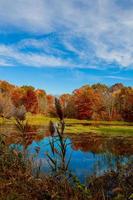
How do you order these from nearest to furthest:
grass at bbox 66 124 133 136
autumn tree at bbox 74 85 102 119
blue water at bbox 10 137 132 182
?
1. blue water at bbox 10 137 132 182
2. grass at bbox 66 124 133 136
3. autumn tree at bbox 74 85 102 119

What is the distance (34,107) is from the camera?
236 feet

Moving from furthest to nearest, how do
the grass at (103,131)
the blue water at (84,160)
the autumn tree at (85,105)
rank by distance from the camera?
the autumn tree at (85,105) < the grass at (103,131) < the blue water at (84,160)

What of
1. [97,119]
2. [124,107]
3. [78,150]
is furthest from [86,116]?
[78,150]

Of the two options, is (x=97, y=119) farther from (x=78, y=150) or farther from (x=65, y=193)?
(x=65, y=193)

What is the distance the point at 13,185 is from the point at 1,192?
51 centimetres

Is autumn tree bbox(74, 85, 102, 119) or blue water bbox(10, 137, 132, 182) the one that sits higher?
autumn tree bbox(74, 85, 102, 119)

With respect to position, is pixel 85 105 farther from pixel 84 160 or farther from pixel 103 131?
pixel 84 160

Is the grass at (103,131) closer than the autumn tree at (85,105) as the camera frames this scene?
Yes

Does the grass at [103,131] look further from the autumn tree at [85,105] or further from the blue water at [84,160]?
the autumn tree at [85,105]

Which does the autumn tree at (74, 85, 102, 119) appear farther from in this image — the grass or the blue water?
the blue water

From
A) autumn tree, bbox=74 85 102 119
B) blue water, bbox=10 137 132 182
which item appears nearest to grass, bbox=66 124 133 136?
blue water, bbox=10 137 132 182

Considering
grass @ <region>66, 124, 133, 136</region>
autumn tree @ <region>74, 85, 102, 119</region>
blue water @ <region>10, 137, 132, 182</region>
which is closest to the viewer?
blue water @ <region>10, 137, 132, 182</region>

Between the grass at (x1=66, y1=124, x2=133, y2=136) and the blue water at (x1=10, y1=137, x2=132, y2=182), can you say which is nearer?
the blue water at (x1=10, y1=137, x2=132, y2=182)

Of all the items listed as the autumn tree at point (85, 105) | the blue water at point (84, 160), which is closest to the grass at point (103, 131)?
the blue water at point (84, 160)
